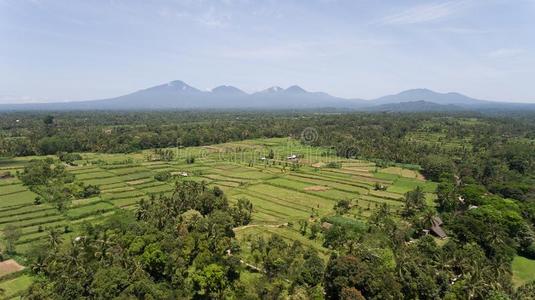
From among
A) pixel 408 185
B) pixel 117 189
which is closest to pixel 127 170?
pixel 117 189

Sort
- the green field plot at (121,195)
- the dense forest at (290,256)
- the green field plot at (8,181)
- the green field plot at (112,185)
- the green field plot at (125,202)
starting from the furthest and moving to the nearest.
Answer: the green field plot at (112,185) → the green field plot at (8,181) → the green field plot at (121,195) → the green field plot at (125,202) → the dense forest at (290,256)

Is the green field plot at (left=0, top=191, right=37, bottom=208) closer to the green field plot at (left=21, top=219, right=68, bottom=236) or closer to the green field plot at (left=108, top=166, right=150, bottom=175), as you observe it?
the green field plot at (left=21, top=219, right=68, bottom=236)

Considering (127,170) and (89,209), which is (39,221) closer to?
(89,209)

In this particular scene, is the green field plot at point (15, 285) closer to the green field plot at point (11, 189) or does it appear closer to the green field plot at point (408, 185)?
the green field plot at point (11, 189)

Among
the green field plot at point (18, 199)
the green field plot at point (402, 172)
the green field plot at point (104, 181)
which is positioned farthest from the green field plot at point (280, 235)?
the green field plot at point (402, 172)

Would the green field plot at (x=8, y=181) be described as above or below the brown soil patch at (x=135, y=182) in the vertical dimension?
above

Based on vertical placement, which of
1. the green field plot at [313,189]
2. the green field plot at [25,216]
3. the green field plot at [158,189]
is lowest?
the green field plot at [313,189]

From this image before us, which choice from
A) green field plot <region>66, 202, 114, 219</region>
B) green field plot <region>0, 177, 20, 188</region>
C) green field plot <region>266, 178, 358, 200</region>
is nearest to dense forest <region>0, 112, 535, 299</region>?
green field plot <region>66, 202, 114, 219</region>
